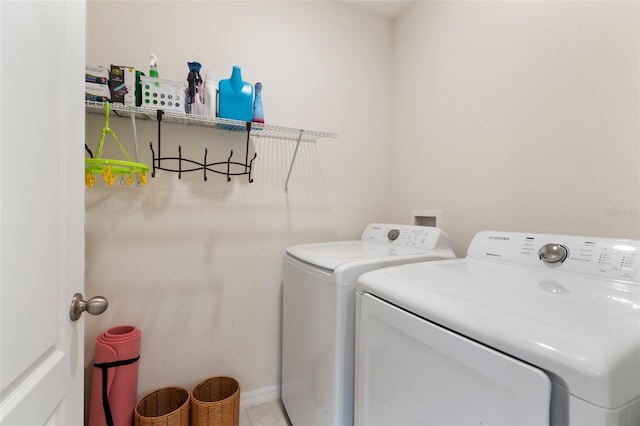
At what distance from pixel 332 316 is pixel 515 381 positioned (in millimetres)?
658

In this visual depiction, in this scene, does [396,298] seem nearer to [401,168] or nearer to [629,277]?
[629,277]

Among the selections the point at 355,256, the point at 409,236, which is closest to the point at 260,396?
the point at 355,256

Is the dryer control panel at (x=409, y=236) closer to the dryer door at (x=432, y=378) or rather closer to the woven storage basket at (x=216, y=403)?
the dryer door at (x=432, y=378)

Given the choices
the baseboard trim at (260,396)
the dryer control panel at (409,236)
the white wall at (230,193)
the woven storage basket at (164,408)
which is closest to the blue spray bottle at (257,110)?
the white wall at (230,193)

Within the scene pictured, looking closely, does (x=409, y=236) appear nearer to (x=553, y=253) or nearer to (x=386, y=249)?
(x=386, y=249)

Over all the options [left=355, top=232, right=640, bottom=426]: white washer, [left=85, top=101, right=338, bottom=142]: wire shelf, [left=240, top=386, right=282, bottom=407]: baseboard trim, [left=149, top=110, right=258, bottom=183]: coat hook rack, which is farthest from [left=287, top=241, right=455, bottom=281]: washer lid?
[left=240, top=386, right=282, bottom=407]: baseboard trim

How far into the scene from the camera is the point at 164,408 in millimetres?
1494

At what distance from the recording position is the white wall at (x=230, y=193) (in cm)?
145

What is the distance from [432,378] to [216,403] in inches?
47.0

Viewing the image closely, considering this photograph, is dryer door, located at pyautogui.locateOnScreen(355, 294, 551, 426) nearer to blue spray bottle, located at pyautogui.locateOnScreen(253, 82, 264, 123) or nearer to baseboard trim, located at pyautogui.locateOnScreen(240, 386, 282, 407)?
baseboard trim, located at pyautogui.locateOnScreen(240, 386, 282, 407)

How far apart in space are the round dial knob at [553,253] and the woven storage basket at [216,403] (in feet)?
5.02

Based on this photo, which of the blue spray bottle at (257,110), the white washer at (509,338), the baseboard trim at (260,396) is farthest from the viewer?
the baseboard trim at (260,396)

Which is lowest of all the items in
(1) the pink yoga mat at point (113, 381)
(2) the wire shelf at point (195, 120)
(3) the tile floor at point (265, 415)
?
→ (3) the tile floor at point (265, 415)

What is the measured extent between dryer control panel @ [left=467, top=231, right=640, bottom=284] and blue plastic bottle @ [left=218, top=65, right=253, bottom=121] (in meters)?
1.32
